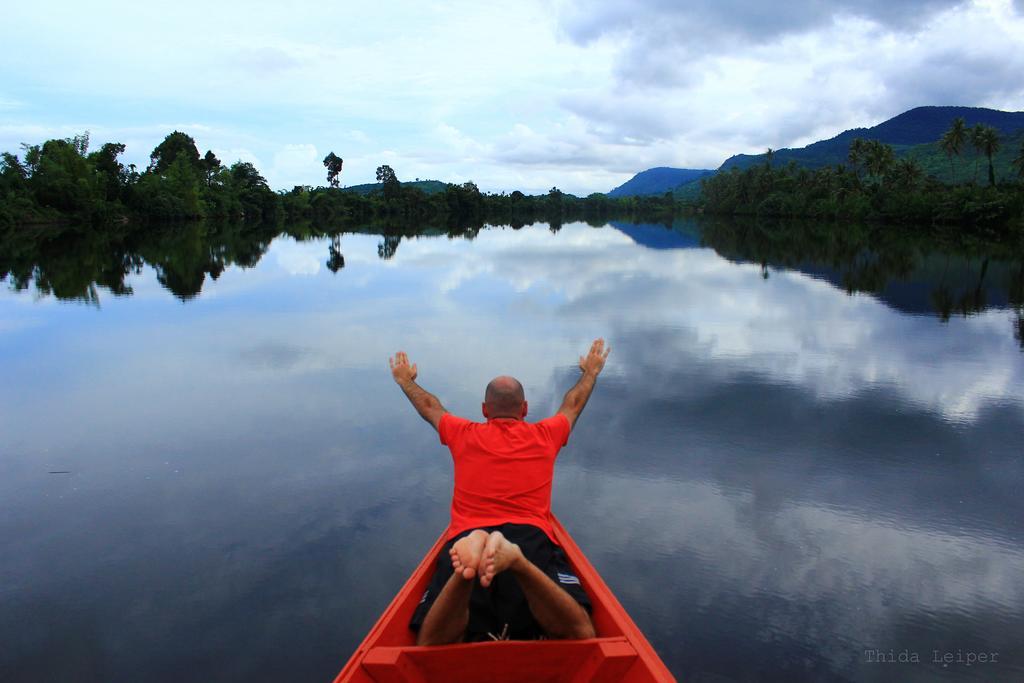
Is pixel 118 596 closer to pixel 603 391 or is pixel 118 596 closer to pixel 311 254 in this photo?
pixel 603 391

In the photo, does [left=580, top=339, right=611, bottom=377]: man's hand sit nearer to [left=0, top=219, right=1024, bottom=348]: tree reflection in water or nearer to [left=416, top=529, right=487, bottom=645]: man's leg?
[left=416, top=529, right=487, bottom=645]: man's leg

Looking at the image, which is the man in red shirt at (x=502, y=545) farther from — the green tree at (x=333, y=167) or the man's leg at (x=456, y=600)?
the green tree at (x=333, y=167)

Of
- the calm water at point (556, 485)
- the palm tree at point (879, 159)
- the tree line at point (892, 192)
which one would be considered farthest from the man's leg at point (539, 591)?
the palm tree at point (879, 159)

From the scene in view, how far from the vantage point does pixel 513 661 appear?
288 cm

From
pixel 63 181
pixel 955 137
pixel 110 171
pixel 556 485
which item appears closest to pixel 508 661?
pixel 556 485

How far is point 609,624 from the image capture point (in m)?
3.15

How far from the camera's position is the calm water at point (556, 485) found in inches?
164

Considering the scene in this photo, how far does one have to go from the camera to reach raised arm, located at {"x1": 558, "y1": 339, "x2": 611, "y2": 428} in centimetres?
399

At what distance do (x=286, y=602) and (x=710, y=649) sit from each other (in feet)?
9.38

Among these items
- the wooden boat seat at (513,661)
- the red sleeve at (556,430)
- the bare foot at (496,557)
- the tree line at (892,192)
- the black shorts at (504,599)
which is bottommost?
the wooden boat seat at (513,661)

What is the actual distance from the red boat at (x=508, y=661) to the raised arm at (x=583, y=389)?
4.05 ft

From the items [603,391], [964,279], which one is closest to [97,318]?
[603,391]

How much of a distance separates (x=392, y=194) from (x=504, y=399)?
11310 centimetres

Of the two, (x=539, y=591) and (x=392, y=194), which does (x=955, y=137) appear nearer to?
(x=392, y=194)
